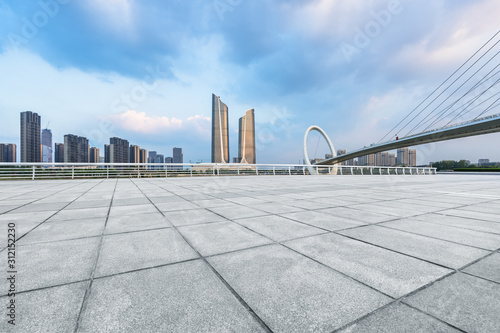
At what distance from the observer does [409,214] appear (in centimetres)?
395

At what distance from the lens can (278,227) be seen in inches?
122

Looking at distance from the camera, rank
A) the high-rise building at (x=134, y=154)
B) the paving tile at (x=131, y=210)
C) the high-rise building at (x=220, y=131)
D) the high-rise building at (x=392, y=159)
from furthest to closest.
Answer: the high-rise building at (x=220, y=131) → the high-rise building at (x=392, y=159) → the high-rise building at (x=134, y=154) → the paving tile at (x=131, y=210)

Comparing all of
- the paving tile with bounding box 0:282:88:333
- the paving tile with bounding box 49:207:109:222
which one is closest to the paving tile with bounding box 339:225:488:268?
the paving tile with bounding box 0:282:88:333

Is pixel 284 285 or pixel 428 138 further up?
pixel 428 138

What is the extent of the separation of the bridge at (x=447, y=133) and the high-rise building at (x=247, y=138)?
206ft

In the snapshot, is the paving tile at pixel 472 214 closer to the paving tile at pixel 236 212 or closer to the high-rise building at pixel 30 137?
the paving tile at pixel 236 212

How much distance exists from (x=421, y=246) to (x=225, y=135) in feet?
430

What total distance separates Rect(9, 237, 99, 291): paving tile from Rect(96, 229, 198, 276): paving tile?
0.11 meters

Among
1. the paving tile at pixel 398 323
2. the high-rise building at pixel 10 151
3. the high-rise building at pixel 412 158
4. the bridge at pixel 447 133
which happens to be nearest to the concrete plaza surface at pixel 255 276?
the paving tile at pixel 398 323

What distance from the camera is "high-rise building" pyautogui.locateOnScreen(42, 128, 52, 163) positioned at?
7583cm

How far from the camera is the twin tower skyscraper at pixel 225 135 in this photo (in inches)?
4818

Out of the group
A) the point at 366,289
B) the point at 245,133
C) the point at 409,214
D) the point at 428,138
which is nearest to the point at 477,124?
the point at 428,138

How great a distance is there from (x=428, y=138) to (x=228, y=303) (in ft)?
215

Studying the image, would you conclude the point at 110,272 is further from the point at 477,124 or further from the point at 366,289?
the point at 477,124
